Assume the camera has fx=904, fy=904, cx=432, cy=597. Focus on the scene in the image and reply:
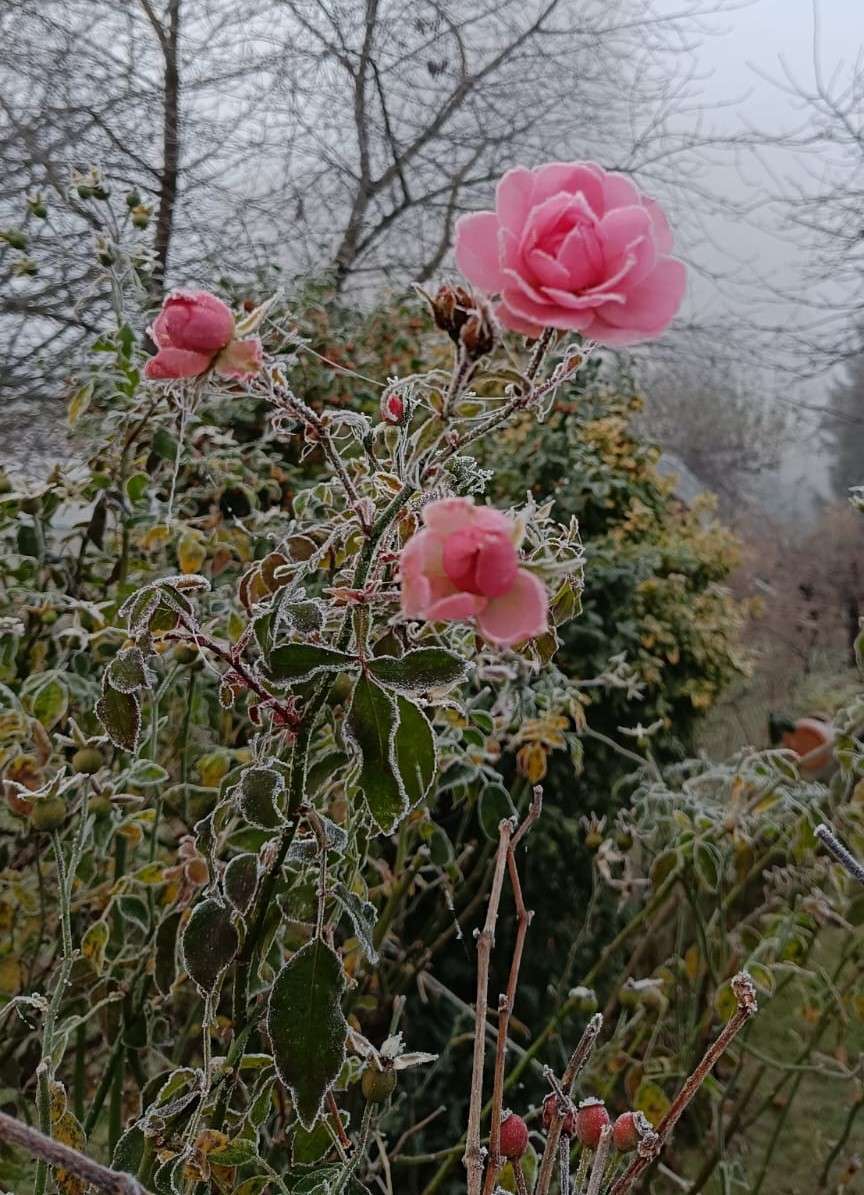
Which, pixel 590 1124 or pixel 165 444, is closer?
pixel 590 1124

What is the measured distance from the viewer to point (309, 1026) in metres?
0.34

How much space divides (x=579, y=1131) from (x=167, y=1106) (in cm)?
20

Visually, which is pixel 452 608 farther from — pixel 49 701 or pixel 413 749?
pixel 49 701

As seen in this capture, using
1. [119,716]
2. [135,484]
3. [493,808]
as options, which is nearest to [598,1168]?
[119,716]

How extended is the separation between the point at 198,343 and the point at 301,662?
0.39 feet

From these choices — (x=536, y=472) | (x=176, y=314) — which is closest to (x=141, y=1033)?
(x=176, y=314)

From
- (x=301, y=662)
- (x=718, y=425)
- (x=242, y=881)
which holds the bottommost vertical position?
(x=242, y=881)

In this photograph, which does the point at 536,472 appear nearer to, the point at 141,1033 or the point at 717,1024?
the point at 717,1024

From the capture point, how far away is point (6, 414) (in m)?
1.44

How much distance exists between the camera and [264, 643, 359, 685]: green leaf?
1.05 feet

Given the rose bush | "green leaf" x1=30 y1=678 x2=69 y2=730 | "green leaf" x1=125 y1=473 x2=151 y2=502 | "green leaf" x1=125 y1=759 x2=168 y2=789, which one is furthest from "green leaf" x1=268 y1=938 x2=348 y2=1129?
"green leaf" x1=125 y1=473 x2=151 y2=502

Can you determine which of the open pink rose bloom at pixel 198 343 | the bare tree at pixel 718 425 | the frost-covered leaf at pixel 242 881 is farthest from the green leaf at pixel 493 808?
the bare tree at pixel 718 425

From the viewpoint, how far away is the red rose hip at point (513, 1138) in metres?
0.37

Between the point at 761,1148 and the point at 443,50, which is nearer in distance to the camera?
the point at 761,1148
